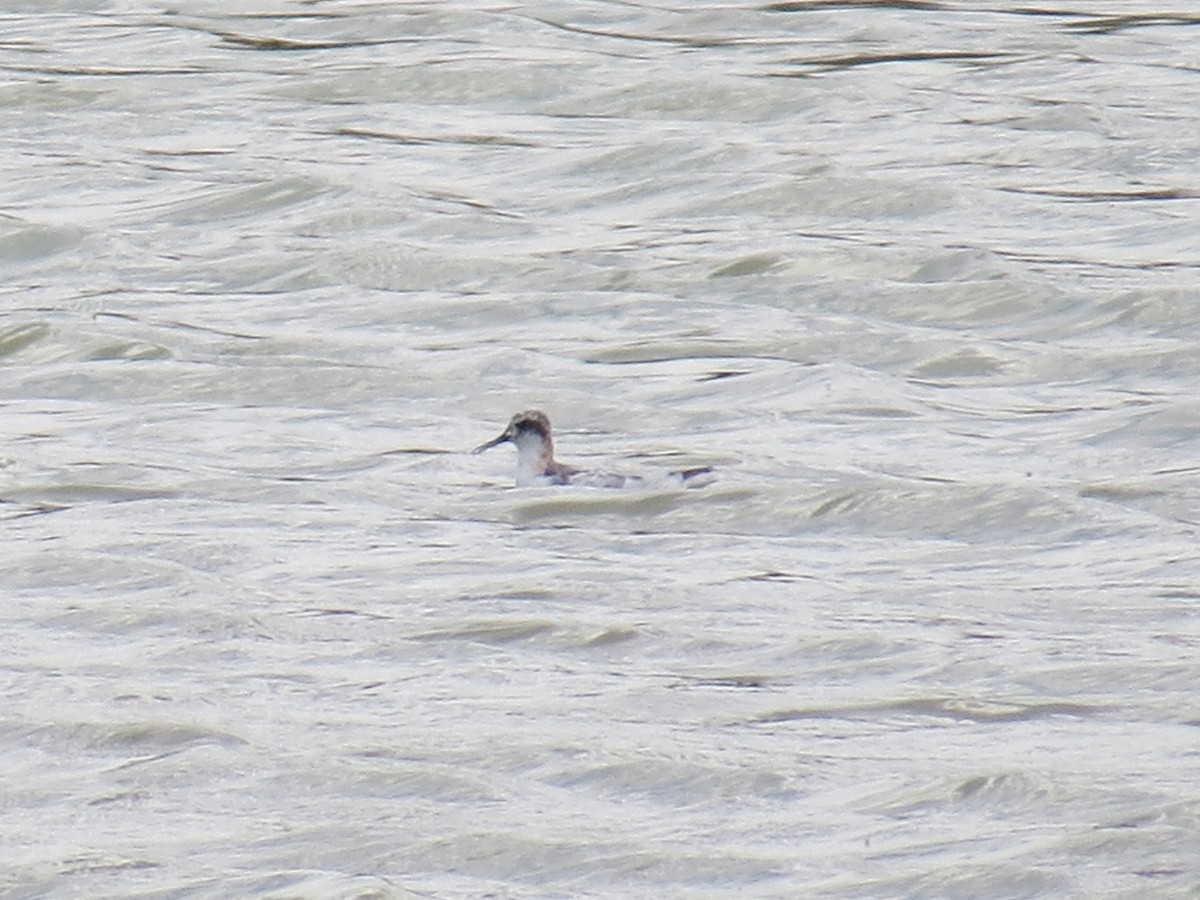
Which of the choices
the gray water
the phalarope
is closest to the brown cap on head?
the phalarope

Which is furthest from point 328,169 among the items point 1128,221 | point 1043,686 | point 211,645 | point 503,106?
point 1043,686

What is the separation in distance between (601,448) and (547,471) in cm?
87

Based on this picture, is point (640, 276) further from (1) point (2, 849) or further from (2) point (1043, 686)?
(1) point (2, 849)

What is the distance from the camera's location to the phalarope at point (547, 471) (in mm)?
8508

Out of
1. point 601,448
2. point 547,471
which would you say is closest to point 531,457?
point 547,471

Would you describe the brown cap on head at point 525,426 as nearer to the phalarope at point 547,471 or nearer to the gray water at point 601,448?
the phalarope at point 547,471

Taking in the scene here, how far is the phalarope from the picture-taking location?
8.51 m

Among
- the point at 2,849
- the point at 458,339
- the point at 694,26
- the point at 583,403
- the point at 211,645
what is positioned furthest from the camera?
the point at 694,26

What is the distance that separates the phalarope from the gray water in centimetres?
7

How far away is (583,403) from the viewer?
→ 31.9 feet

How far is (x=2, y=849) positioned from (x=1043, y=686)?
7.44 feet

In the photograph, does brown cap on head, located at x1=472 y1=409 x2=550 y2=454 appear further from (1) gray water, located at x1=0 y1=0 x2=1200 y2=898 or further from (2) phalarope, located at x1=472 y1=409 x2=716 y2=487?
(1) gray water, located at x1=0 y1=0 x2=1200 y2=898

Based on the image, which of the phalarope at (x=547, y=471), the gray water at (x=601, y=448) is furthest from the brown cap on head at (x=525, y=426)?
the gray water at (x=601, y=448)

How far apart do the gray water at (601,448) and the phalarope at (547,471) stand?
69mm
